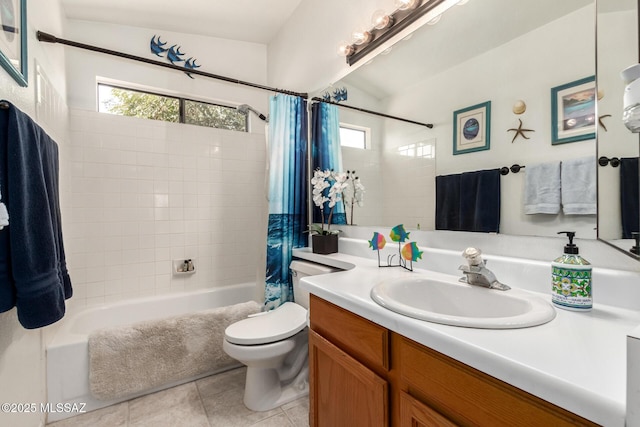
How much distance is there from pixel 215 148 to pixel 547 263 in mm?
2495

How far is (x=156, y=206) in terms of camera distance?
236cm

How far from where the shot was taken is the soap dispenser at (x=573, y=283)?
721mm

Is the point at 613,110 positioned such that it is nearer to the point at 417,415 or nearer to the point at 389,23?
the point at 417,415

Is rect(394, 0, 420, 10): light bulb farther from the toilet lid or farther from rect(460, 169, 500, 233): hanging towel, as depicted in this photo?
the toilet lid

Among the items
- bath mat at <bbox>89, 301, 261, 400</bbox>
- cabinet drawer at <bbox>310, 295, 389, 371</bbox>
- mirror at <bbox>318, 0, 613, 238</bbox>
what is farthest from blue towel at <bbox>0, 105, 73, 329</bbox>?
mirror at <bbox>318, 0, 613, 238</bbox>

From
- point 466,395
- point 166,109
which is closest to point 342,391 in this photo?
point 466,395

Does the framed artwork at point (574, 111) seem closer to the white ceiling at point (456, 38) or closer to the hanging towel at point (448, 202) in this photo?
the white ceiling at point (456, 38)

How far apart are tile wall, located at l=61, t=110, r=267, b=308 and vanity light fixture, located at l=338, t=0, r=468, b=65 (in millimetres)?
1359

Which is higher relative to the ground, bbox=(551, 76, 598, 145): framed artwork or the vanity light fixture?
the vanity light fixture

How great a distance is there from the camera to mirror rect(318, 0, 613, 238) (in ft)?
3.00

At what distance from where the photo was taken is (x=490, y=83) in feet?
3.64


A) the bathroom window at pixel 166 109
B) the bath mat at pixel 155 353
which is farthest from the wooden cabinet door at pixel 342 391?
the bathroom window at pixel 166 109

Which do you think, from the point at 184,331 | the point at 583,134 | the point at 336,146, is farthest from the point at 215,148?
the point at 583,134

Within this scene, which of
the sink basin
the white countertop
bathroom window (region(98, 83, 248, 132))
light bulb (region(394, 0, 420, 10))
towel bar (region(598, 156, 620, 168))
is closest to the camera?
the white countertop
